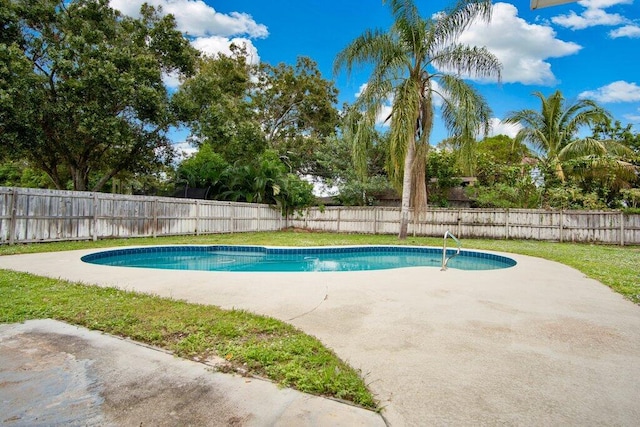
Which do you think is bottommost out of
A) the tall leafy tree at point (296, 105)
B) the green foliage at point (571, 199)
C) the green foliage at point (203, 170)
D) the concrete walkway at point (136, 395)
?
the concrete walkway at point (136, 395)

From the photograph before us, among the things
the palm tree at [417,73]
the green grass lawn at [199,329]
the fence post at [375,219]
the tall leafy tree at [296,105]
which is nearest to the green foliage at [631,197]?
the palm tree at [417,73]

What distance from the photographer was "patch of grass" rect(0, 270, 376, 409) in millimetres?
2035

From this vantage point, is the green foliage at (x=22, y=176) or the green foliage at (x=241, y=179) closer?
the green foliage at (x=241, y=179)

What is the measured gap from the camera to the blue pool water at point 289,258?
8305mm

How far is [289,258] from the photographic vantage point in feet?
31.8

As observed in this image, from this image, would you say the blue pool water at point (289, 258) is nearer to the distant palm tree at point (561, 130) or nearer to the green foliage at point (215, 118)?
the green foliage at point (215, 118)

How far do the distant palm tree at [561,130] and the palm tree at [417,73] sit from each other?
6754 millimetres

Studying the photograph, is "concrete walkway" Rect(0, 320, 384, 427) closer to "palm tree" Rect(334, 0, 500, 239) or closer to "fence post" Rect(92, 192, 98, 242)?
"fence post" Rect(92, 192, 98, 242)

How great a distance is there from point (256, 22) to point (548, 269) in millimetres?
18758

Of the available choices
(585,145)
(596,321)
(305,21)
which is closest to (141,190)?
(305,21)

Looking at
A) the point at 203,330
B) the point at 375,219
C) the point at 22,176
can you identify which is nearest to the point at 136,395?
the point at 203,330

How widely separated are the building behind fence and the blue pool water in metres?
2.49

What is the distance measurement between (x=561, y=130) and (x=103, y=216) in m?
21.1

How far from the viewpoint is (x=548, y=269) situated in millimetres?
6488
